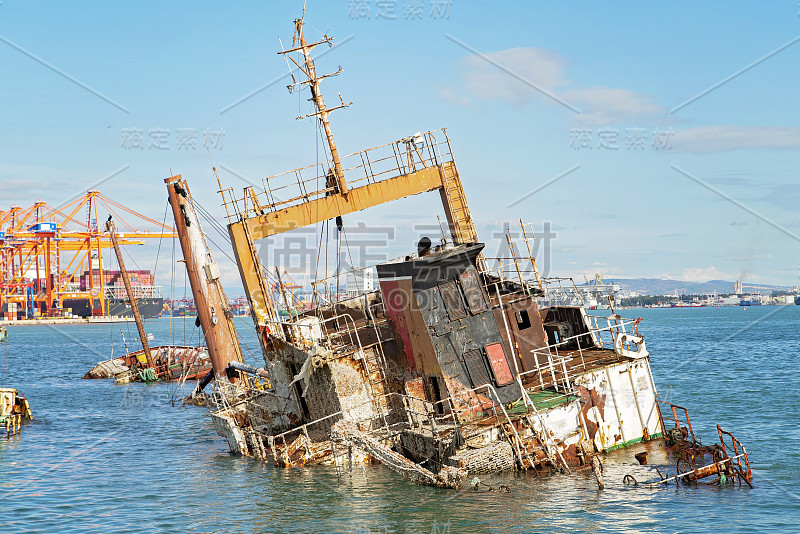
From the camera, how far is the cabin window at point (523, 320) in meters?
23.3

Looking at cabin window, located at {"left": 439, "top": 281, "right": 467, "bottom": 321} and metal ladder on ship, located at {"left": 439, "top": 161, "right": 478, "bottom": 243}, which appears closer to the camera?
cabin window, located at {"left": 439, "top": 281, "right": 467, "bottom": 321}

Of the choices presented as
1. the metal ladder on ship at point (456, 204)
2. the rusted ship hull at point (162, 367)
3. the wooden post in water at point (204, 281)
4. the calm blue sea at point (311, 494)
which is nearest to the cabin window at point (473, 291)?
the calm blue sea at point (311, 494)

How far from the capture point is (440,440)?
712 inches

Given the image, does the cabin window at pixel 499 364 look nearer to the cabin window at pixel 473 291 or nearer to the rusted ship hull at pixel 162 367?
the cabin window at pixel 473 291

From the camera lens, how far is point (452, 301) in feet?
65.6

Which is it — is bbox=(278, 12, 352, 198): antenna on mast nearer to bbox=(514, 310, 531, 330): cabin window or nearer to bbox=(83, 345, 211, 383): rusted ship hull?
bbox=(514, 310, 531, 330): cabin window

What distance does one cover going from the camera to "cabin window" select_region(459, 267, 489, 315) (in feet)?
66.0

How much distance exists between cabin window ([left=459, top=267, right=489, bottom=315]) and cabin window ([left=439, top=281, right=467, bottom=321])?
0.23 metres

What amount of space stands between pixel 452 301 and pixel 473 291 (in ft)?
2.26

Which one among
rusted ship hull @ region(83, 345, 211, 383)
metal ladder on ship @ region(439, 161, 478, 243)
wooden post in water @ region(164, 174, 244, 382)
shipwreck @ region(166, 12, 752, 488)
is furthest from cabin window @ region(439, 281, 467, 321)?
rusted ship hull @ region(83, 345, 211, 383)

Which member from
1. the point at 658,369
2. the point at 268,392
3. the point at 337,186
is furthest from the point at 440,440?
the point at 658,369

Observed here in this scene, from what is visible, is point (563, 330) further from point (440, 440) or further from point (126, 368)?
point (126, 368)

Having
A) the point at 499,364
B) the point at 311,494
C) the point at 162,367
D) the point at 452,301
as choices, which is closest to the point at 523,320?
the point at 499,364

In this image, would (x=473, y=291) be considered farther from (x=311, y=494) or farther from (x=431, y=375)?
(x=311, y=494)
